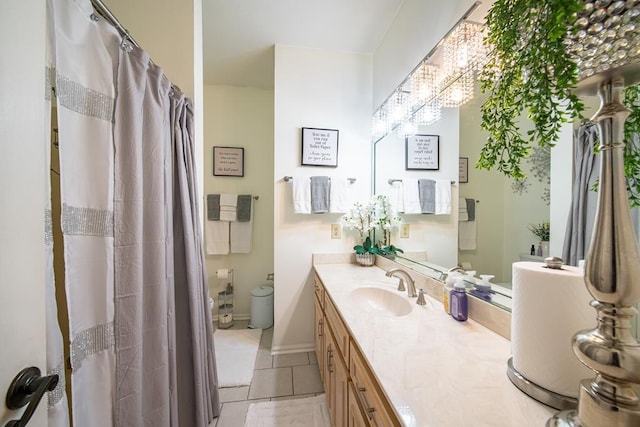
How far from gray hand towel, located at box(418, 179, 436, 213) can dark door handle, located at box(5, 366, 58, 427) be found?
65.0 inches

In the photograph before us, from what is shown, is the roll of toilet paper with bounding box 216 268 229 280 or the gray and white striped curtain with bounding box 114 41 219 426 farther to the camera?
the roll of toilet paper with bounding box 216 268 229 280

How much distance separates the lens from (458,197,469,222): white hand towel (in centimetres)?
115

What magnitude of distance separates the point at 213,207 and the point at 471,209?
2.46 m

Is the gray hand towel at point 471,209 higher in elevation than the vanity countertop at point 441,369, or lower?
higher

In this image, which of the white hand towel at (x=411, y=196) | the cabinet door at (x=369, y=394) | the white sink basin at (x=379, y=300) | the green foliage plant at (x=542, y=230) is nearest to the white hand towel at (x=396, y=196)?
the white hand towel at (x=411, y=196)

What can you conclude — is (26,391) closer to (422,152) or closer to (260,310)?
(422,152)

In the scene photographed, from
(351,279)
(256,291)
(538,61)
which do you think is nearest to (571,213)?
(538,61)

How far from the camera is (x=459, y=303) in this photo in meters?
0.98

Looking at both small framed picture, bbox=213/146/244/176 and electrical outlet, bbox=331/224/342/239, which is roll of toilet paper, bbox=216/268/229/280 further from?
electrical outlet, bbox=331/224/342/239

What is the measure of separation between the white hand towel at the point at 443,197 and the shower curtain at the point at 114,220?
56.4 inches

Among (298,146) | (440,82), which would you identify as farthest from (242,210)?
(440,82)

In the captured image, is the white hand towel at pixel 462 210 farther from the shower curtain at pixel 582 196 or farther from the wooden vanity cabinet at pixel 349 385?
the wooden vanity cabinet at pixel 349 385

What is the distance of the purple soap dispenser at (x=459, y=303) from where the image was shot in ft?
3.19

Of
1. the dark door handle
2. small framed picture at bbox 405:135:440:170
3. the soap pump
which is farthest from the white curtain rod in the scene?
the soap pump
